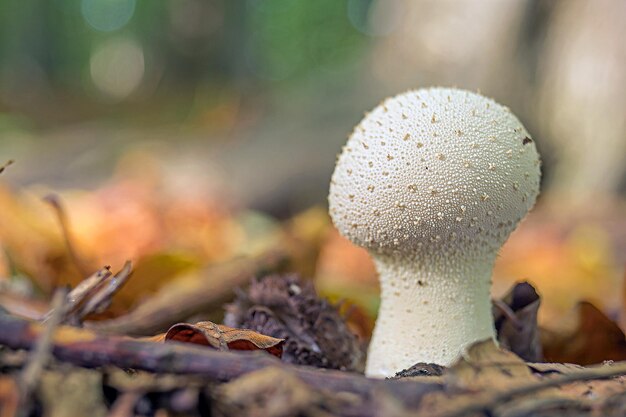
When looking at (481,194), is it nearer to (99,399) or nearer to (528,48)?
(99,399)

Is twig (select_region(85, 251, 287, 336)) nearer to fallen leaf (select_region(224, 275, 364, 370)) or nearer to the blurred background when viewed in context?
fallen leaf (select_region(224, 275, 364, 370))

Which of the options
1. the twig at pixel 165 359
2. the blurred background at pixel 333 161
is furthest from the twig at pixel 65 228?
the twig at pixel 165 359

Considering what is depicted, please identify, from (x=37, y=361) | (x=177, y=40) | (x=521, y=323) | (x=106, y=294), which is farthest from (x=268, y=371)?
(x=177, y=40)

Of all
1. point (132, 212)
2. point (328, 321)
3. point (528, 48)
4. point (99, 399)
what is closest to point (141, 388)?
point (99, 399)

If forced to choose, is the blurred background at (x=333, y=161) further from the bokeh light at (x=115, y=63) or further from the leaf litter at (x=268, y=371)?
the bokeh light at (x=115, y=63)

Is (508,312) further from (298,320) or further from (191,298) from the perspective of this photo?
(191,298)

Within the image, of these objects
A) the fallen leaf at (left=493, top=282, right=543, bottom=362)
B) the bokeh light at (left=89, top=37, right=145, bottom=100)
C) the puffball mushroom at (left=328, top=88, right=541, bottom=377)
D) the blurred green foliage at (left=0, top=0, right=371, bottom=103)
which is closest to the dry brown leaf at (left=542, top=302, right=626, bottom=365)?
the fallen leaf at (left=493, top=282, right=543, bottom=362)
